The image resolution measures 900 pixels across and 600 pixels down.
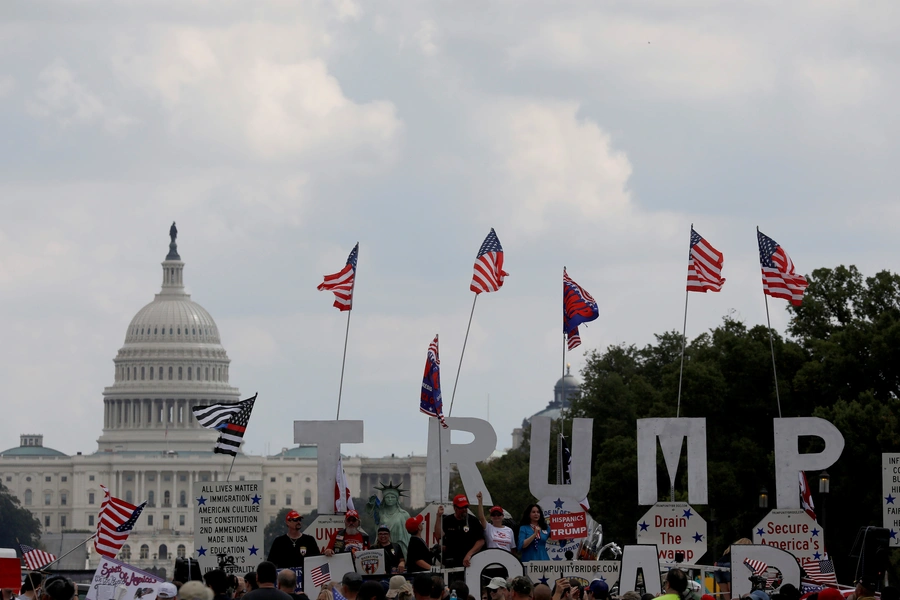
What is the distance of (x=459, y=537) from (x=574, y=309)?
13.8 m

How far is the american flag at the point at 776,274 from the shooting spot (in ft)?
125

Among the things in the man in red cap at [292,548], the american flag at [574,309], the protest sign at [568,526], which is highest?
the american flag at [574,309]

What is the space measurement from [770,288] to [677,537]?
9016 millimetres

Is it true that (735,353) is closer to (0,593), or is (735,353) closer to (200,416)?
(200,416)

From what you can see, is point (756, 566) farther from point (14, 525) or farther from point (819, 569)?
point (14, 525)

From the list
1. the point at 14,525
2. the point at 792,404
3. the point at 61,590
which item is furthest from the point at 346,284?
the point at 14,525

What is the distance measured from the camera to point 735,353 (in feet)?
202

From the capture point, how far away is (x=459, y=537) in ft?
84.7

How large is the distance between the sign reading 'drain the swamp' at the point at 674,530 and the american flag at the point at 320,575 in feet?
23.3

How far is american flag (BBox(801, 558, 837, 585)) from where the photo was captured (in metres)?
27.6

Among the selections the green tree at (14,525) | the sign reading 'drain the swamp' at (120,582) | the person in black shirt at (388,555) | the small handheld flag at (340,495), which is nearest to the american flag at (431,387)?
the small handheld flag at (340,495)

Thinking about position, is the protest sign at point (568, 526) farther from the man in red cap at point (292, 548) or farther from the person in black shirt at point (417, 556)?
the man in red cap at point (292, 548)

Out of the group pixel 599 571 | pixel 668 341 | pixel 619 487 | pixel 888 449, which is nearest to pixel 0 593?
pixel 599 571

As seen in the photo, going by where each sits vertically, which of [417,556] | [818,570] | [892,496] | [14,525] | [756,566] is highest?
[892,496]
